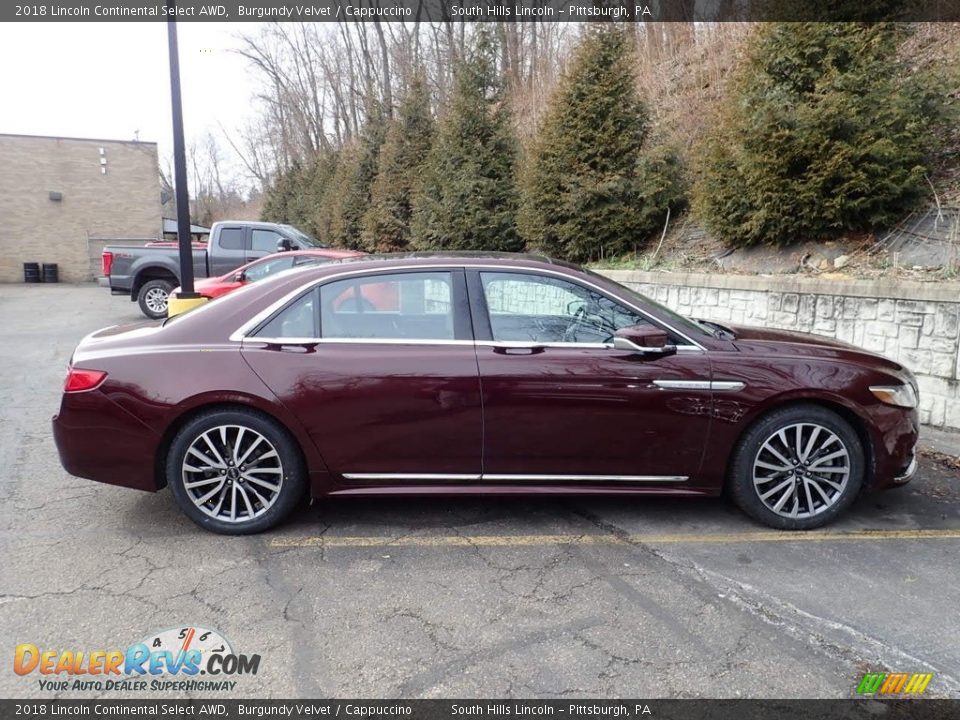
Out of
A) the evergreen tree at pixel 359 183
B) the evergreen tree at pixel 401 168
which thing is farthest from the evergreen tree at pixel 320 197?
the evergreen tree at pixel 401 168

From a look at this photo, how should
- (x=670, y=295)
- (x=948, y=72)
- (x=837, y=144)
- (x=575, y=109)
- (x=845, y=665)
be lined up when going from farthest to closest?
(x=575, y=109), (x=670, y=295), (x=948, y=72), (x=837, y=144), (x=845, y=665)

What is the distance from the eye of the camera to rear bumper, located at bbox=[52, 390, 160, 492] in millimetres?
3465

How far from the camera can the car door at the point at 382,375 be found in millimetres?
3490

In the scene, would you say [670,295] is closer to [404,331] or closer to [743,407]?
[743,407]

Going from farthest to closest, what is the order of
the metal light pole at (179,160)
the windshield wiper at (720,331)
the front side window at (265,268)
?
the front side window at (265,268) < the metal light pole at (179,160) < the windshield wiper at (720,331)

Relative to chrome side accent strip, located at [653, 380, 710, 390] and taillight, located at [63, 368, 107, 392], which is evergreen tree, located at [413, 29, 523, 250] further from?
taillight, located at [63, 368, 107, 392]

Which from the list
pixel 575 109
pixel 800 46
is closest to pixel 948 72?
pixel 800 46

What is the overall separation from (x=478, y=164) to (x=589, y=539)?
408 inches

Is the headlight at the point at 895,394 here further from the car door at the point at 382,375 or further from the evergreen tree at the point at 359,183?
the evergreen tree at the point at 359,183

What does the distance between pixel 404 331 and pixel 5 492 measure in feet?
9.82

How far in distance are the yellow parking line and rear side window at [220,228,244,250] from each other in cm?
1134

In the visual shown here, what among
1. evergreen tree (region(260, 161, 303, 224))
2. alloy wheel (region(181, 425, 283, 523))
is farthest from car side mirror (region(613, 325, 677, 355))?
evergreen tree (region(260, 161, 303, 224))

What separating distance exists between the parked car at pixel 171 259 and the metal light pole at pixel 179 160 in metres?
A: 5.49

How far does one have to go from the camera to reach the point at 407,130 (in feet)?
57.2
